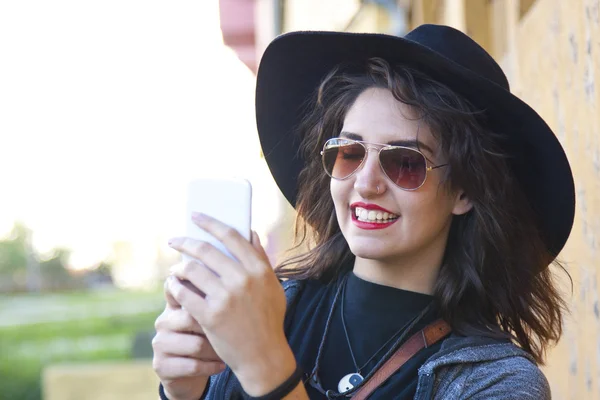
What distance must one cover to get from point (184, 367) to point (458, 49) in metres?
0.98

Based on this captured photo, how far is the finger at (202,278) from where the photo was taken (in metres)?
1.58

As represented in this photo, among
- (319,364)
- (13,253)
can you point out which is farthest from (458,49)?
(13,253)

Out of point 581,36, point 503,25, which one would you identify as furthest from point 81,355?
point 581,36

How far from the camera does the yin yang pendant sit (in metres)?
2.04

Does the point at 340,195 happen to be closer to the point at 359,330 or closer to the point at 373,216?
the point at 373,216

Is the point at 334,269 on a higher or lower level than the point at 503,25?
lower

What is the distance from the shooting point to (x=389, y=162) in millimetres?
2035

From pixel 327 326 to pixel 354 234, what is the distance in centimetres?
27

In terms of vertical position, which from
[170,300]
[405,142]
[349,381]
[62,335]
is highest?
[405,142]

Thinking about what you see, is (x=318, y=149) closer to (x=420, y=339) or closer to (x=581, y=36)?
(x=420, y=339)

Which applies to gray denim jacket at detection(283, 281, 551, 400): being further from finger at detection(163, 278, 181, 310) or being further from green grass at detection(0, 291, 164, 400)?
green grass at detection(0, 291, 164, 400)

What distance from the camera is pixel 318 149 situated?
2.37 meters

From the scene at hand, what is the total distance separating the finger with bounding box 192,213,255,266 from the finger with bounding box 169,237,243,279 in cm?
2

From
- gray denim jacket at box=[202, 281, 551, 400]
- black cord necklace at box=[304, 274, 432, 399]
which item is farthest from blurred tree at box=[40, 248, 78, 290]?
gray denim jacket at box=[202, 281, 551, 400]
